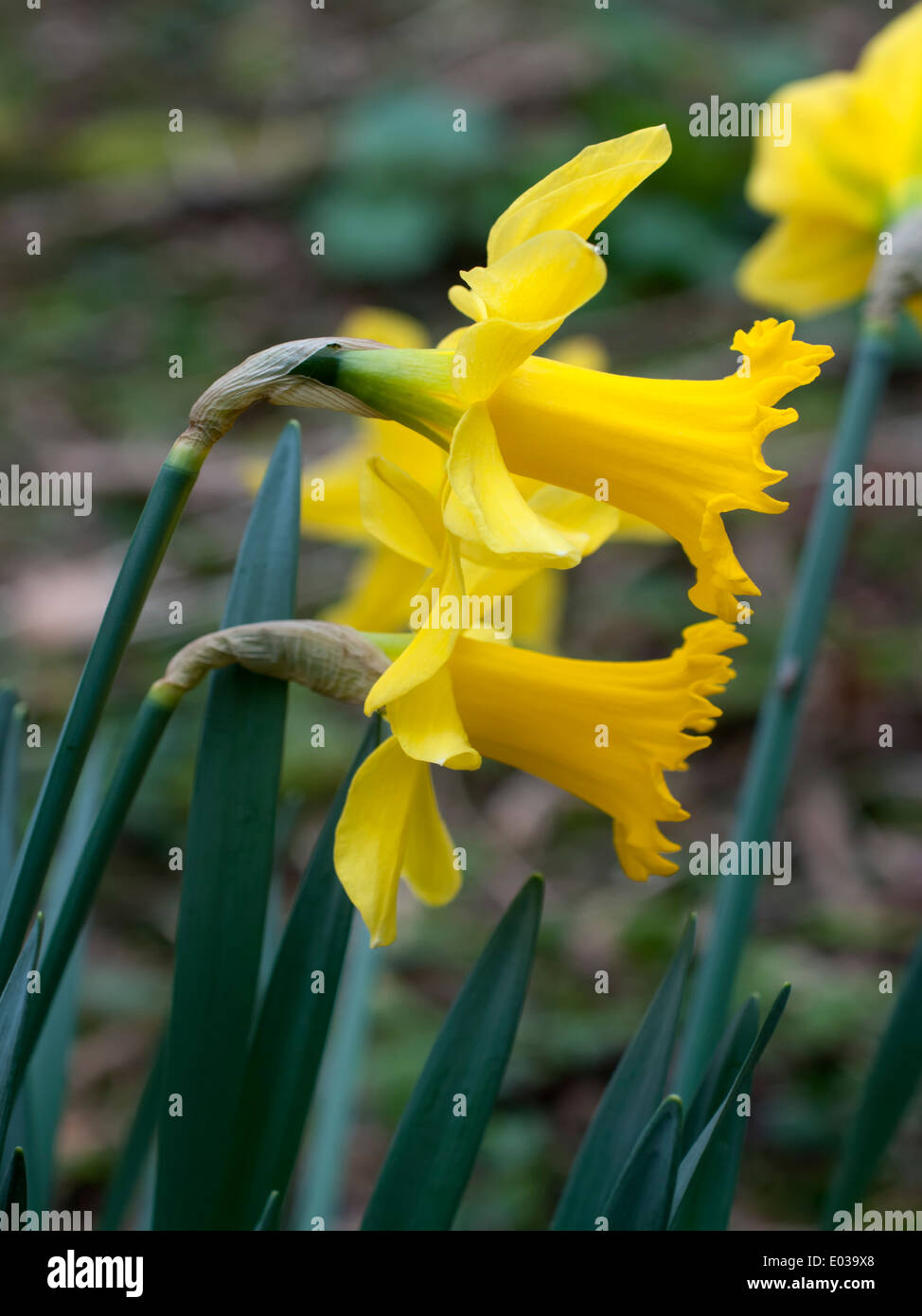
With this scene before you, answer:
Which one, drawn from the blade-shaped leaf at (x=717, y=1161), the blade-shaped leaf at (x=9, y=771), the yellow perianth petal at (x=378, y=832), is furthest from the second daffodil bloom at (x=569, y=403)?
the blade-shaped leaf at (x=9, y=771)

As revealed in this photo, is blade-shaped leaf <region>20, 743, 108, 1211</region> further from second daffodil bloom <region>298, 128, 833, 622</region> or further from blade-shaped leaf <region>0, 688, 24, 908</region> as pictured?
second daffodil bloom <region>298, 128, 833, 622</region>

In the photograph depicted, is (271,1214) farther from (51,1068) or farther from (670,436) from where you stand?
(670,436)

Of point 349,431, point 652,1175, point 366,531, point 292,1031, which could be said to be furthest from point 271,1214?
point 349,431

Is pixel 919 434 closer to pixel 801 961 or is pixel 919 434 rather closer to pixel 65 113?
pixel 801 961

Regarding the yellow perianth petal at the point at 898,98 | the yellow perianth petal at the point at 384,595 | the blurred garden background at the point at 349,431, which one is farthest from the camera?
the blurred garden background at the point at 349,431

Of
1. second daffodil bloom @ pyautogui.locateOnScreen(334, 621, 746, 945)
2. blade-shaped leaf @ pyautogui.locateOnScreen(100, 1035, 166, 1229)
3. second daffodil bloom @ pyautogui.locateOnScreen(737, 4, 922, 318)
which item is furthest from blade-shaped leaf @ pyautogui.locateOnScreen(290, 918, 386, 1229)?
second daffodil bloom @ pyautogui.locateOnScreen(737, 4, 922, 318)

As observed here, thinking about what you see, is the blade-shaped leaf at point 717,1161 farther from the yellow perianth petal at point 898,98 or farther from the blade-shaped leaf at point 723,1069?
the yellow perianth petal at point 898,98

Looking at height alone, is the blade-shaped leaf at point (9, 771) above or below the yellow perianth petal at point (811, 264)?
below
